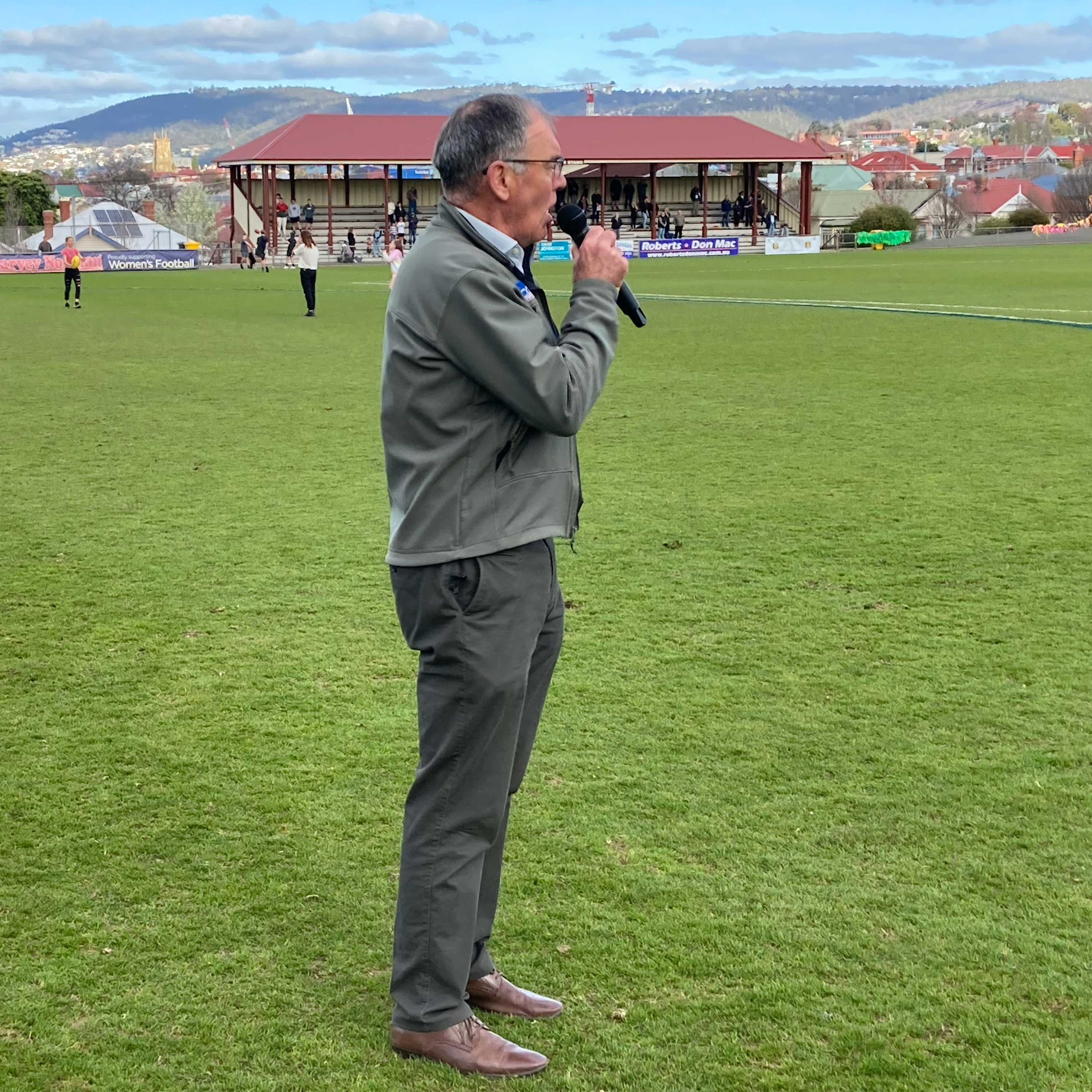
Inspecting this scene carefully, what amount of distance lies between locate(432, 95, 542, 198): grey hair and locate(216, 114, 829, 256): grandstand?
5876 centimetres

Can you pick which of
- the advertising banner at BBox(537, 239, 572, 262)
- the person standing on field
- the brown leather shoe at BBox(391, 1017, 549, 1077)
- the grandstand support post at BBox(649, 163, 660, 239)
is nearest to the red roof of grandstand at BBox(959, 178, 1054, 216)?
the grandstand support post at BBox(649, 163, 660, 239)

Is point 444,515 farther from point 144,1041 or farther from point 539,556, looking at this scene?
point 144,1041

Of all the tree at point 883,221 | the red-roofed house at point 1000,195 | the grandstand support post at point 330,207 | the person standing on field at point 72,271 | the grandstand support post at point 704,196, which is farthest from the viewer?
the red-roofed house at point 1000,195

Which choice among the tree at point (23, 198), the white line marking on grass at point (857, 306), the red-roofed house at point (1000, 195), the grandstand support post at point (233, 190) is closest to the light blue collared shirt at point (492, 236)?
the white line marking on grass at point (857, 306)

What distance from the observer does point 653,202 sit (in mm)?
64250

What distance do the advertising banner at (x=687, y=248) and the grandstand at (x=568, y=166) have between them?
4.27 meters

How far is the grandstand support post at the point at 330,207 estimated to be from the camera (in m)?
61.8

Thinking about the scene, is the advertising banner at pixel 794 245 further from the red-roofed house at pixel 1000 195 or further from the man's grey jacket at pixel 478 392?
the red-roofed house at pixel 1000 195

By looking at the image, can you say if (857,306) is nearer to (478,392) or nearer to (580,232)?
(580,232)

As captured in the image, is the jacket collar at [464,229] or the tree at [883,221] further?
the tree at [883,221]

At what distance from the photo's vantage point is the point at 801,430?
1221 cm

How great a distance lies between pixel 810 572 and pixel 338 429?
638 centimetres

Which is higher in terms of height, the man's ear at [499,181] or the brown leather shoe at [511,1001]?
the man's ear at [499,181]

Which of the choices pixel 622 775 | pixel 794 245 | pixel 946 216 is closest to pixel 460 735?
pixel 622 775
